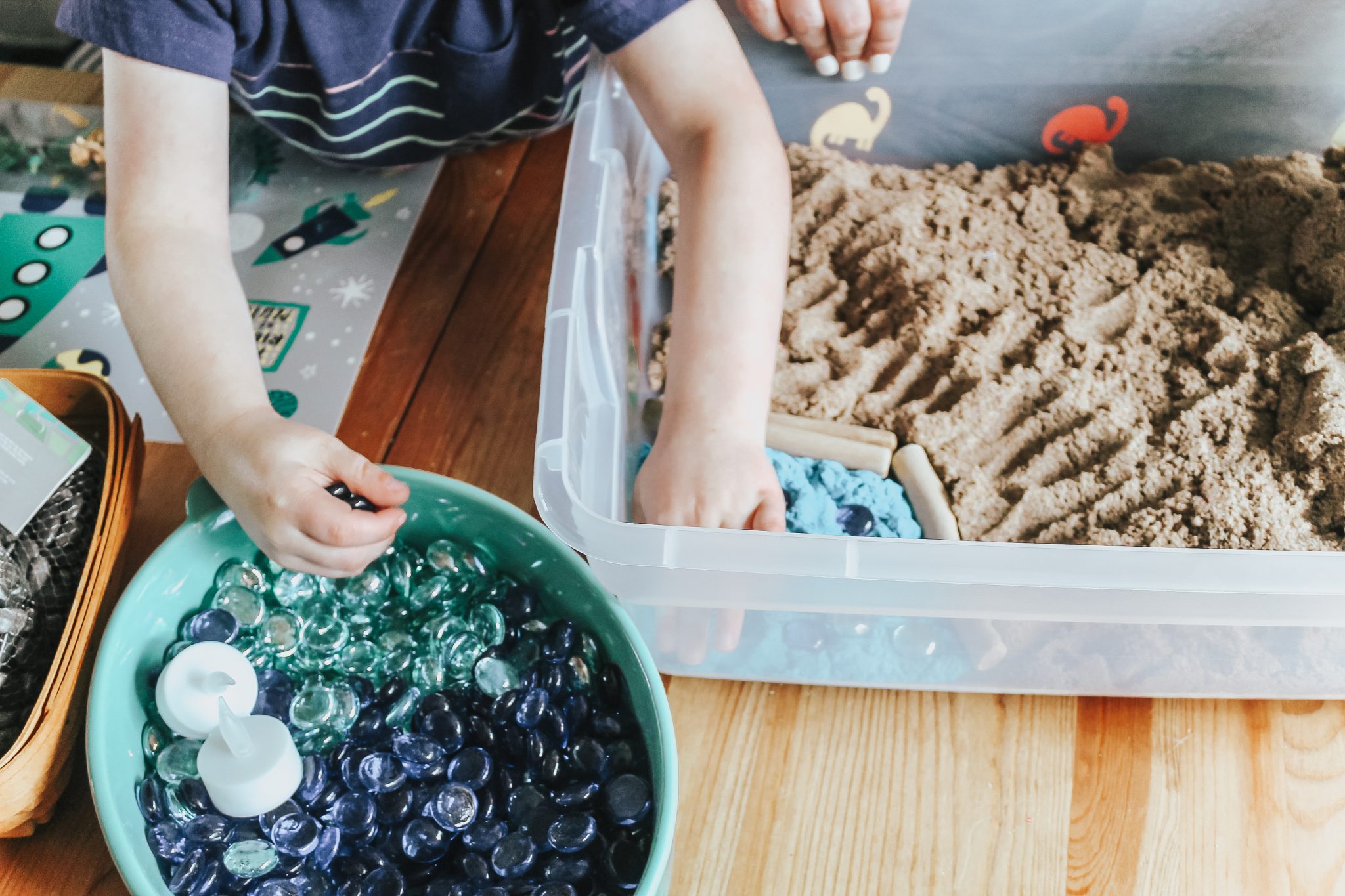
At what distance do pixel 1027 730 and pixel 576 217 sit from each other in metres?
0.36

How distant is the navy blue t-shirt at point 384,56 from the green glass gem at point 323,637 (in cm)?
31

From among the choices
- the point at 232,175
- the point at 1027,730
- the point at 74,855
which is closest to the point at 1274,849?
the point at 1027,730

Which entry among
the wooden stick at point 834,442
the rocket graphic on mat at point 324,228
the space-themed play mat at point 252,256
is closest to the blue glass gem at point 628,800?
the wooden stick at point 834,442

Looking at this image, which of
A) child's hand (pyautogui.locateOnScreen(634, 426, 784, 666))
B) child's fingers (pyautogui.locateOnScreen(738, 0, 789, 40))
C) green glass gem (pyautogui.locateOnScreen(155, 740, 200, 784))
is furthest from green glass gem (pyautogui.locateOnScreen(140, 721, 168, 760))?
child's fingers (pyautogui.locateOnScreen(738, 0, 789, 40))

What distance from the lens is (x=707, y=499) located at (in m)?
0.50

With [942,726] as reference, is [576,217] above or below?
above

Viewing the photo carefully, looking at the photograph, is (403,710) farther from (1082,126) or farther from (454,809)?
(1082,126)

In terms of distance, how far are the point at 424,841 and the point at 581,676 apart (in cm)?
10

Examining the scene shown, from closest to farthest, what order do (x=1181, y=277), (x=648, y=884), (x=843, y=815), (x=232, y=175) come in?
(x=648, y=884) < (x=843, y=815) < (x=1181, y=277) < (x=232, y=175)

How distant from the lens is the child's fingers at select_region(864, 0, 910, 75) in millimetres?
629

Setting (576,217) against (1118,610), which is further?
(576,217)

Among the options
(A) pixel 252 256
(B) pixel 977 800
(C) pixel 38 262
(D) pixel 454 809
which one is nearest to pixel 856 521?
(B) pixel 977 800

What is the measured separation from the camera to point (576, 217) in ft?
1.81

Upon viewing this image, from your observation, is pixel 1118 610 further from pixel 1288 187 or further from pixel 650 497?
pixel 1288 187
